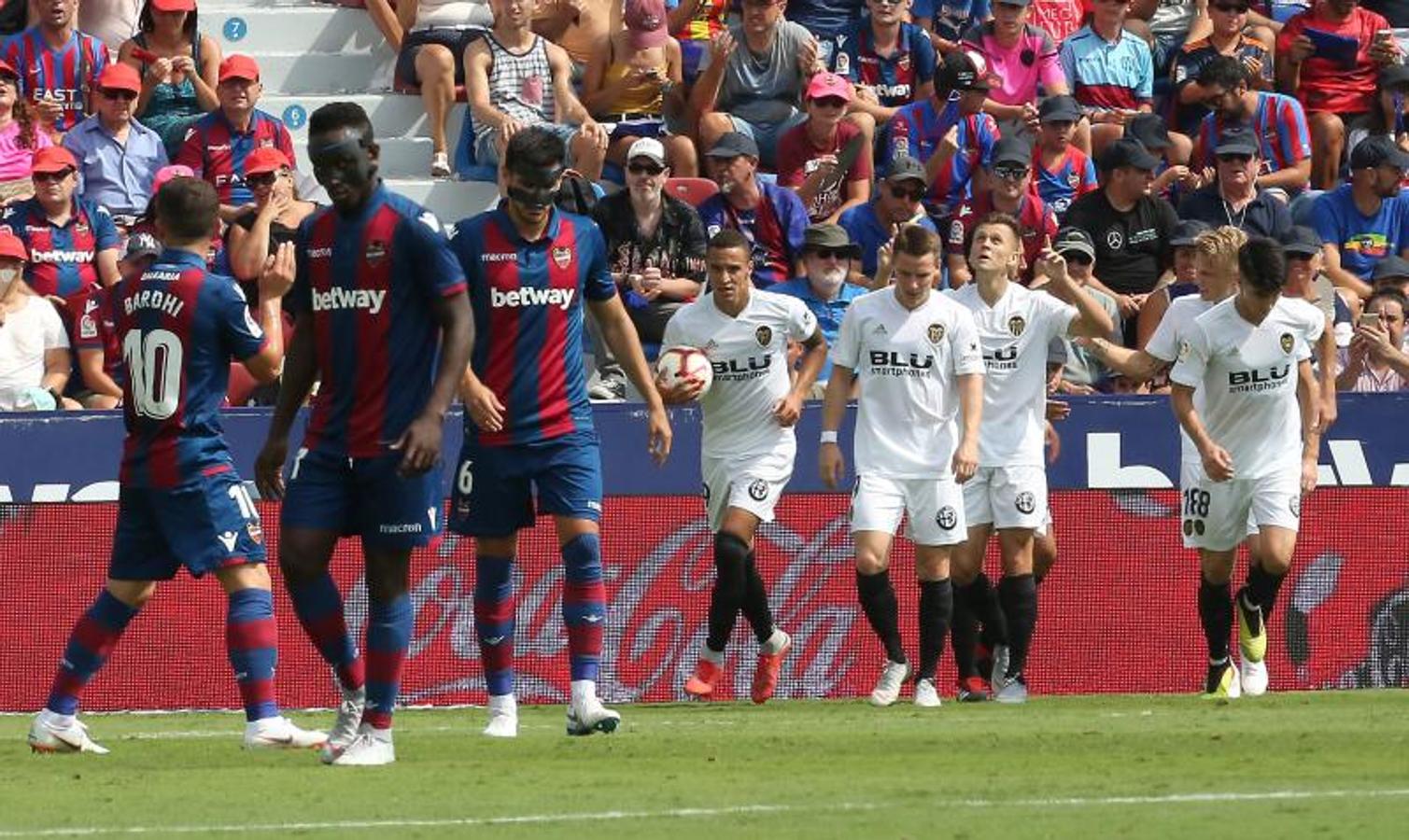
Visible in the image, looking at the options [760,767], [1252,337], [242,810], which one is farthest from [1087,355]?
[242,810]

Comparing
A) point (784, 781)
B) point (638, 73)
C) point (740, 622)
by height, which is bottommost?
point (740, 622)

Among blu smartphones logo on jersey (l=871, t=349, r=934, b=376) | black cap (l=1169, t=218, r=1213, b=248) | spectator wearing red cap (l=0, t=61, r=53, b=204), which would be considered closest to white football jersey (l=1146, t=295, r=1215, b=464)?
blu smartphones logo on jersey (l=871, t=349, r=934, b=376)

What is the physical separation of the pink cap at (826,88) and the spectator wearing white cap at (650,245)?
161cm

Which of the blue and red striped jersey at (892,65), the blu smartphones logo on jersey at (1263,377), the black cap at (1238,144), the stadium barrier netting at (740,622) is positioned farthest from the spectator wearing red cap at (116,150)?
the blu smartphones logo on jersey at (1263,377)

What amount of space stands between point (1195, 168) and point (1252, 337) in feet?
19.2

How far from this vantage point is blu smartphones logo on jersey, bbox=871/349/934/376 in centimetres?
1260

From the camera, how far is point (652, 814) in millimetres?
7570

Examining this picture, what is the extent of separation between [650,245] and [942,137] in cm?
270

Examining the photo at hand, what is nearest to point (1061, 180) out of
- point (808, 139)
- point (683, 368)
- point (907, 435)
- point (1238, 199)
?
point (1238, 199)

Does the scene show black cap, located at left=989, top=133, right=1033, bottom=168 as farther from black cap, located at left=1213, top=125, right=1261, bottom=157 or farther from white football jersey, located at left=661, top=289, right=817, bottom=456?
white football jersey, located at left=661, top=289, right=817, bottom=456

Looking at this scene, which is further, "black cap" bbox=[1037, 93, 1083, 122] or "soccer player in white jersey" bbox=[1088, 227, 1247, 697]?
"black cap" bbox=[1037, 93, 1083, 122]

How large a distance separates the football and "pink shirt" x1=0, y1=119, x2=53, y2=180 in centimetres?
603

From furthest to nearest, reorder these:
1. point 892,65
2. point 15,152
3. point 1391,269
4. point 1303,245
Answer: point 892,65, point 15,152, point 1391,269, point 1303,245

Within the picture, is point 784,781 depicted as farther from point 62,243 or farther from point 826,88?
point 826,88
